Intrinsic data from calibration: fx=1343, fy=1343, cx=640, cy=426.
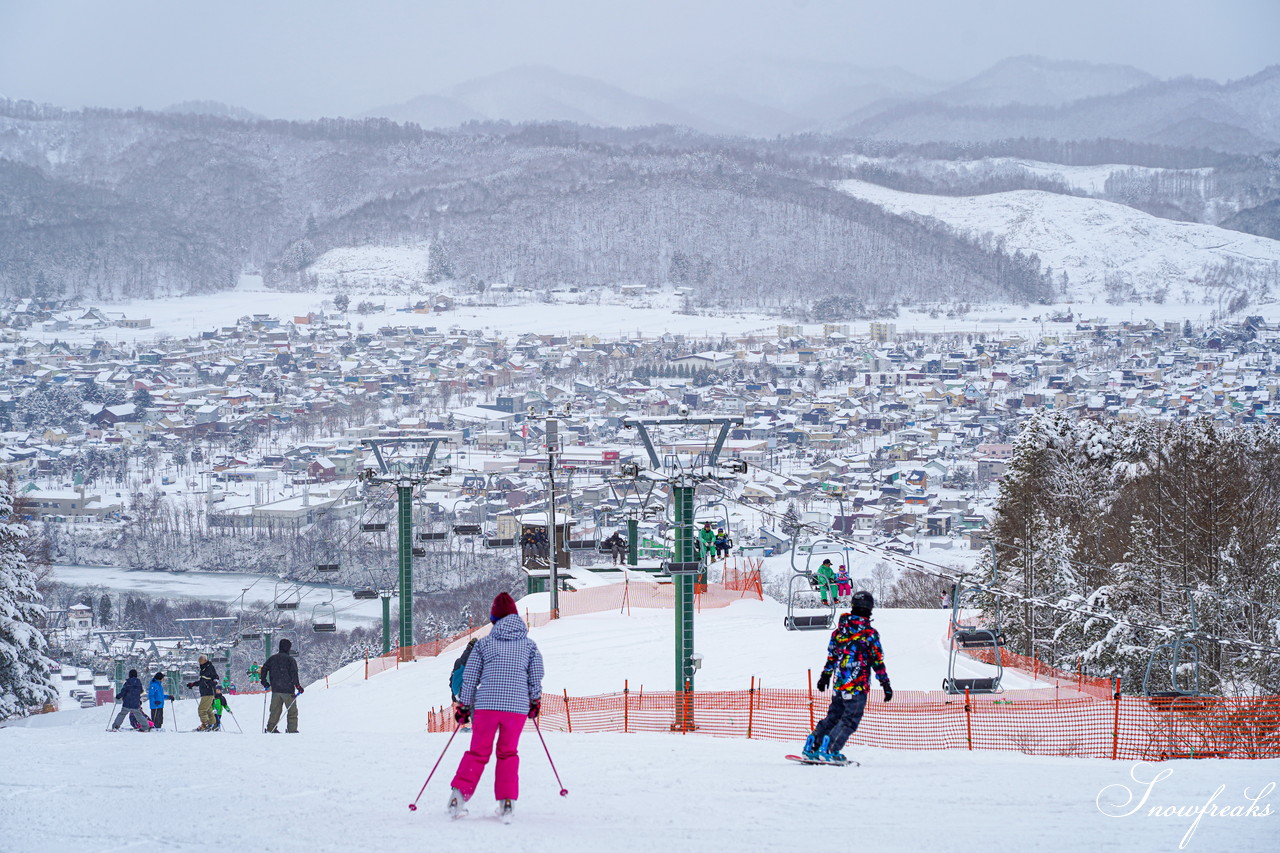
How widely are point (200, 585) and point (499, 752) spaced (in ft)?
240

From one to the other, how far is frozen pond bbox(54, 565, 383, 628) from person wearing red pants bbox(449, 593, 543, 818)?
56.8 meters

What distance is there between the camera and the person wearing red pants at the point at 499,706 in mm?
5547

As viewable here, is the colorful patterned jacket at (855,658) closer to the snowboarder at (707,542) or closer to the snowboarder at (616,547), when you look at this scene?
the snowboarder at (707,542)

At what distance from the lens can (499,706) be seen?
5.55 m

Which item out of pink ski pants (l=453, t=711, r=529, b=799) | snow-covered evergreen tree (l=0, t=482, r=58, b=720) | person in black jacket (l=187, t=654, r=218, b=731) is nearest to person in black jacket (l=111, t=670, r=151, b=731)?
person in black jacket (l=187, t=654, r=218, b=731)

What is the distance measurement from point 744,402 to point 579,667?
4945 inches

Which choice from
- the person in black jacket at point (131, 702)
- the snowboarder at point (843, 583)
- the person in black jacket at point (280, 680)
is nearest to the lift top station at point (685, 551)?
the person in black jacket at point (280, 680)

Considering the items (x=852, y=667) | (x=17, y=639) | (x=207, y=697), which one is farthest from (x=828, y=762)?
Answer: (x=17, y=639)

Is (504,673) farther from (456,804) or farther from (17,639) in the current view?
(17,639)

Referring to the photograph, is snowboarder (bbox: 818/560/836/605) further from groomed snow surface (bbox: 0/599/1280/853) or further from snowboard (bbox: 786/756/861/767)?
snowboard (bbox: 786/756/861/767)

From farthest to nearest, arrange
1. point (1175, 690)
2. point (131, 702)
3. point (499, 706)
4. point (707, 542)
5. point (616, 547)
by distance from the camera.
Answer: point (616, 547), point (707, 542), point (131, 702), point (1175, 690), point (499, 706)

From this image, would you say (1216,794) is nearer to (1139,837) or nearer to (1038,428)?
(1139,837)

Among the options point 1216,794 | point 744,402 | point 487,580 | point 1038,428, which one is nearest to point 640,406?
point 744,402

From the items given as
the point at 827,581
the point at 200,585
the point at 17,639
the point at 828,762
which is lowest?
the point at 200,585
